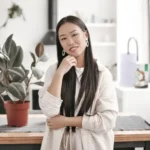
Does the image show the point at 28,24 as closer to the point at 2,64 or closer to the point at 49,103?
the point at 2,64

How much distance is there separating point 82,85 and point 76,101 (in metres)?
0.08

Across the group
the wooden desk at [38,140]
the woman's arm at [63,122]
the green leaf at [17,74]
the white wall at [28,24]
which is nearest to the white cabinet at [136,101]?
the white wall at [28,24]

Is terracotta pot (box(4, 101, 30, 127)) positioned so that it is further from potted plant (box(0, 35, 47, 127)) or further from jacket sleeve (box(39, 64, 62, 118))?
jacket sleeve (box(39, 64, 62, 118))

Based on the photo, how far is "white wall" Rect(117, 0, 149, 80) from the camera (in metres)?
4.09

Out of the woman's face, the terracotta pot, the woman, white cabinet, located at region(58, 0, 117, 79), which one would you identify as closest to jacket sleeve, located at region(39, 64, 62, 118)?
the woman

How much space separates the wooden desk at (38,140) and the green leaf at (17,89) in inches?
7.6

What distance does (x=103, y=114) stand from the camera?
4.49ft

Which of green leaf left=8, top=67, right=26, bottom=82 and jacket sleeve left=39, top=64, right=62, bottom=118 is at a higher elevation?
green leaf left=8, top=67, right=26, bottom=82

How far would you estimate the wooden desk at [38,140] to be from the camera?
1.51m

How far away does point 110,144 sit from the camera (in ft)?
4.63

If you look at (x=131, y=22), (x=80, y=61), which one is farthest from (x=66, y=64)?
(x=131, y=22)

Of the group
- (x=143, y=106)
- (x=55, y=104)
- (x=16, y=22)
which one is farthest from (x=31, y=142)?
(x=16, y=22)

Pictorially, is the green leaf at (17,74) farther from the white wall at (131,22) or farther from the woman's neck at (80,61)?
the white wall at (131,22)

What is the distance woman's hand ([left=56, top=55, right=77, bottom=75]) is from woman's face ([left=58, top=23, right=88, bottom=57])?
0.03 m
